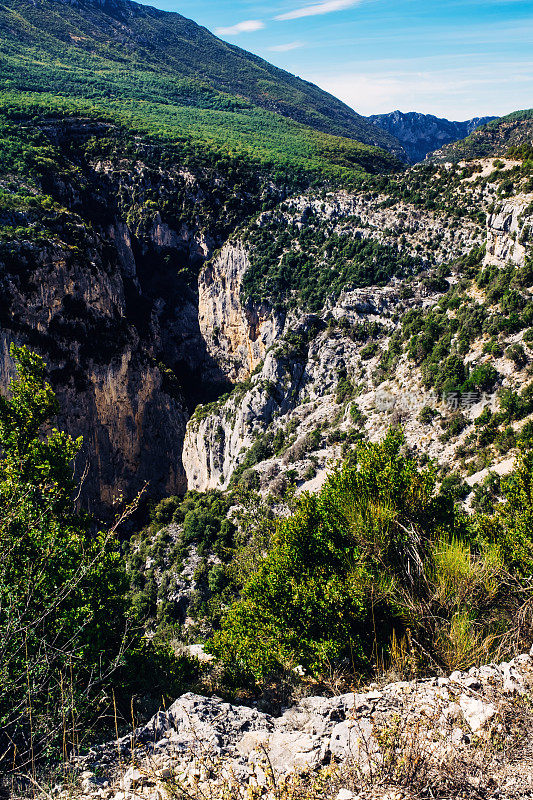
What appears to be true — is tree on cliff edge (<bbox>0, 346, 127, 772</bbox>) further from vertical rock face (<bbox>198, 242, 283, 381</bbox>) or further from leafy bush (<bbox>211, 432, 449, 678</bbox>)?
vertical rock face (<bbox>198, 242, 283, 381</bbox>)

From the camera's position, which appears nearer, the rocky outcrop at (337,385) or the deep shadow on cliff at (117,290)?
the rocky outcrop at (337,385)

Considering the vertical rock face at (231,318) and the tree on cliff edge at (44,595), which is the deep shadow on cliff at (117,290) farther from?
the tree on cliff edge at (44,595)

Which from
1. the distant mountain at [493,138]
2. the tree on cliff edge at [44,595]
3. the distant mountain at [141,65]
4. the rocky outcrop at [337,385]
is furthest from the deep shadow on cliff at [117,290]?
the distant mountain at [493,138]

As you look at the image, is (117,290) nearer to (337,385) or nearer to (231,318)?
(231,318)

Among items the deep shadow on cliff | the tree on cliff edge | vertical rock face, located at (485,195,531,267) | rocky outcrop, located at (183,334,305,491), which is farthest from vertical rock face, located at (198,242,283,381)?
the tree on cliff edge

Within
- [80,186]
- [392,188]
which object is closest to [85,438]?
[80,186]

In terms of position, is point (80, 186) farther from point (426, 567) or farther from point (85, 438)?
point (426, 567)

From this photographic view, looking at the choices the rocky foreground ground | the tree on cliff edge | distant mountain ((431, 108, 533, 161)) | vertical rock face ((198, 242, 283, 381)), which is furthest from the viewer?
distant mountain ((431, 108, 533, 161))

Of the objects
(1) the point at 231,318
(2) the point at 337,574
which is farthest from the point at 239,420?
(2) the point at 337,574
